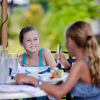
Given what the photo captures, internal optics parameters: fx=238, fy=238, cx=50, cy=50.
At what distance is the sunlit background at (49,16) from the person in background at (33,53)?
3.15m

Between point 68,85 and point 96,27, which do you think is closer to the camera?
point 68,85

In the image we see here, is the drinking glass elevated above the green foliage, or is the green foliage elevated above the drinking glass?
the green foliage

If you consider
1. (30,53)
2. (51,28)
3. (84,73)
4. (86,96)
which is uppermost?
(51,28)

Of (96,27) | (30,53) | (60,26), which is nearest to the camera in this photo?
(30,53)

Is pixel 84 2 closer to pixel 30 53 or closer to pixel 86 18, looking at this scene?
pixel 86 18

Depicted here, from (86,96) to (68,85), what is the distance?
22 centimetres

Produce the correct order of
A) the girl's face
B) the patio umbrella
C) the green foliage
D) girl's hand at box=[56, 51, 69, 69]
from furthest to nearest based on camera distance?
the green foliage < the girl's face < the patio umbrella < girl's hand at box=[56, 51, 69, 69]

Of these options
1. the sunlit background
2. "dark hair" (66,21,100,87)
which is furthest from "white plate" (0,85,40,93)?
the sunlit background

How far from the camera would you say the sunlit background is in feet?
19.6

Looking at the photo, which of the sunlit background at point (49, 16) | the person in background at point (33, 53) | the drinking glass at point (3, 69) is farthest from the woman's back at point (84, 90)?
the sunlit background at point (49, 16)

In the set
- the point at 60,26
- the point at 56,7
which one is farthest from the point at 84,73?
the point at 56,7

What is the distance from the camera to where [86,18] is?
19.9 ft

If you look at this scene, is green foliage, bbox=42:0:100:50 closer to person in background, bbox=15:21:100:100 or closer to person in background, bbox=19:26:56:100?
person in background, bbox=19:26:56:100

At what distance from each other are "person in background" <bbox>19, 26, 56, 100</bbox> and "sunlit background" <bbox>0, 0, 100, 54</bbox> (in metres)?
3.15
